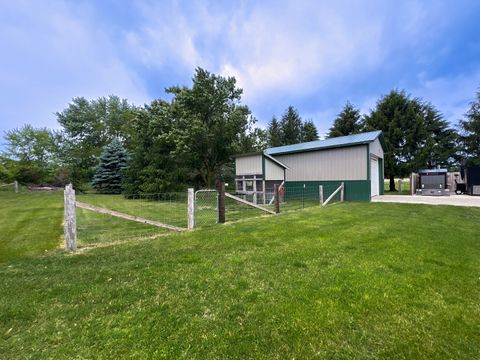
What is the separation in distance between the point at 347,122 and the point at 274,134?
481 inches

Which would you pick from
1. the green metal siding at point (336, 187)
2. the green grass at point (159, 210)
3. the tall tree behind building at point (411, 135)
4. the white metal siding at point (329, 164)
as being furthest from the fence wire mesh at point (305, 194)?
the tall tree behind building at point (411, 135)

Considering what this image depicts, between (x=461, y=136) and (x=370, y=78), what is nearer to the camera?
(x=370, y=78)

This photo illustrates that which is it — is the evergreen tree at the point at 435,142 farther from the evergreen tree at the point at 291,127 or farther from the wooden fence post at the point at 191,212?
the wooden fence post at the point at 191,212

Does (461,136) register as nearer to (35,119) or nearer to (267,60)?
(267,60)

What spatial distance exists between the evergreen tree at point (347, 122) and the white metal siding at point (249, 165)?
58.0 ft

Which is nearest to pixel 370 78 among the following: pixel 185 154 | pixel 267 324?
pixel 185 154

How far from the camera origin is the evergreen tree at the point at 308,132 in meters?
38.2

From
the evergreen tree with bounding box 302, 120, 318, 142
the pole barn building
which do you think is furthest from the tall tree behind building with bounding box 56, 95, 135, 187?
the pole barn building

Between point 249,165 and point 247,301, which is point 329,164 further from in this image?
point 247,301

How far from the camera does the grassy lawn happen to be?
207cm

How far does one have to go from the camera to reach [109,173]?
26359 mm

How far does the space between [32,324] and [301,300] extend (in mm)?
2724

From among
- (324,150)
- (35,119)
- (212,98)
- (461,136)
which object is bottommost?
(324,150)

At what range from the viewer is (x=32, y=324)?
2357 mm
